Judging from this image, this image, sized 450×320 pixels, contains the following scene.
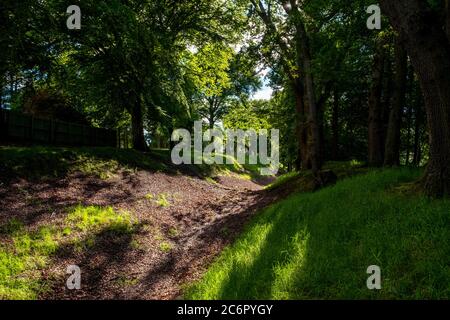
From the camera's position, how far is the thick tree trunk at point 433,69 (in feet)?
22.0

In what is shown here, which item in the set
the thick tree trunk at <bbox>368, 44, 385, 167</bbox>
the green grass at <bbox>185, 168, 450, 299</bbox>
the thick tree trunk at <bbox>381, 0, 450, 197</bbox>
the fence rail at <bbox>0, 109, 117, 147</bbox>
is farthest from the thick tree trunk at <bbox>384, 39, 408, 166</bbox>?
the fence rail at <bbox>0, 109, 117, 147</bbox>

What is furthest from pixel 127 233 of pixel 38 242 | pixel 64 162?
pixel 64 162

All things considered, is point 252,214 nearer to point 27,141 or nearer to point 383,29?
point 383,29

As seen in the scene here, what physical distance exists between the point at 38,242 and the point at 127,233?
8.76ft

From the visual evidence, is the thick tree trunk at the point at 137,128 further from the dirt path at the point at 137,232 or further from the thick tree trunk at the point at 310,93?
the thick tree trunk at the point at 310,93

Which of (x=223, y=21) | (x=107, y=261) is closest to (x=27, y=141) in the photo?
(x=107, y=261)

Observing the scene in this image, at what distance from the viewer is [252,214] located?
1333 cm

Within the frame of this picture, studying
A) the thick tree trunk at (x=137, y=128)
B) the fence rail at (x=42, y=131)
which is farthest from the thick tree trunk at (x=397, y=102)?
the fence rail at (x=42, y=131)

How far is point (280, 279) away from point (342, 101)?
23922mm

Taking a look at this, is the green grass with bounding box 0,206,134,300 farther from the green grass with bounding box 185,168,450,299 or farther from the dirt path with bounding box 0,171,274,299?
the green grass with bounding box 185,168,450,299

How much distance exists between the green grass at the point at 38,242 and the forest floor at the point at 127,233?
7 cm

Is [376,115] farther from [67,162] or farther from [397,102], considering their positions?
[67,162]

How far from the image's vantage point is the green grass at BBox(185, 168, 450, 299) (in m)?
4.82

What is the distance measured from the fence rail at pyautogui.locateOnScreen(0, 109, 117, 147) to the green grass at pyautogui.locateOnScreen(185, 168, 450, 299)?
580 inches
